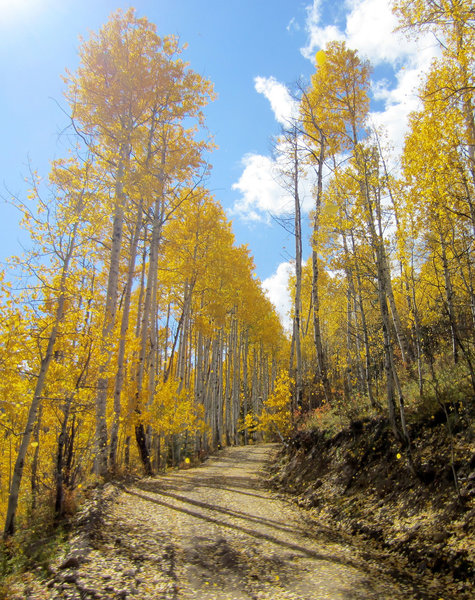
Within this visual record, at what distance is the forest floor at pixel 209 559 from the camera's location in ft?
10.4

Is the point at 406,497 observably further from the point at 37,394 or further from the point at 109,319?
the point at 109,319

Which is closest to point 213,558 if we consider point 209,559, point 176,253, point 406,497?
point 209,559

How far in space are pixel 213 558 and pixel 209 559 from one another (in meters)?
0.06

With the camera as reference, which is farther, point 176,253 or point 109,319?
point 176,253

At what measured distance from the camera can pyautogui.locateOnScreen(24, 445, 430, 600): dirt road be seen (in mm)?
3203

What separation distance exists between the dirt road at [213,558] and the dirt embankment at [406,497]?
1.41 ft

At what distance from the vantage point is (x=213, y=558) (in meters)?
4.02

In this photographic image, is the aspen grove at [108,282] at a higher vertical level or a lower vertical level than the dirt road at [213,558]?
higher

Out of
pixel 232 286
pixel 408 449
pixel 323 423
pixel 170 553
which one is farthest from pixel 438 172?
pixel 232 286

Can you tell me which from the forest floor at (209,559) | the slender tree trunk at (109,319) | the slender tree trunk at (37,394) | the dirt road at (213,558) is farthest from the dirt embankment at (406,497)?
the slender tree trunk at (37,394)

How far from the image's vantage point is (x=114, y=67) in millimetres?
8344

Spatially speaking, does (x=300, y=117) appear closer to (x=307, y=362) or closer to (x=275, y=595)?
(x=275, y=595)

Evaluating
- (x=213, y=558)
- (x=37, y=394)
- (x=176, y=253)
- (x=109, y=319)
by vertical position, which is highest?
(x=176, y=253)

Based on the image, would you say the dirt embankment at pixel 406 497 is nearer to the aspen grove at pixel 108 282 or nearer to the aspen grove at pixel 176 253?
the aspen grove at pixel 176 253
